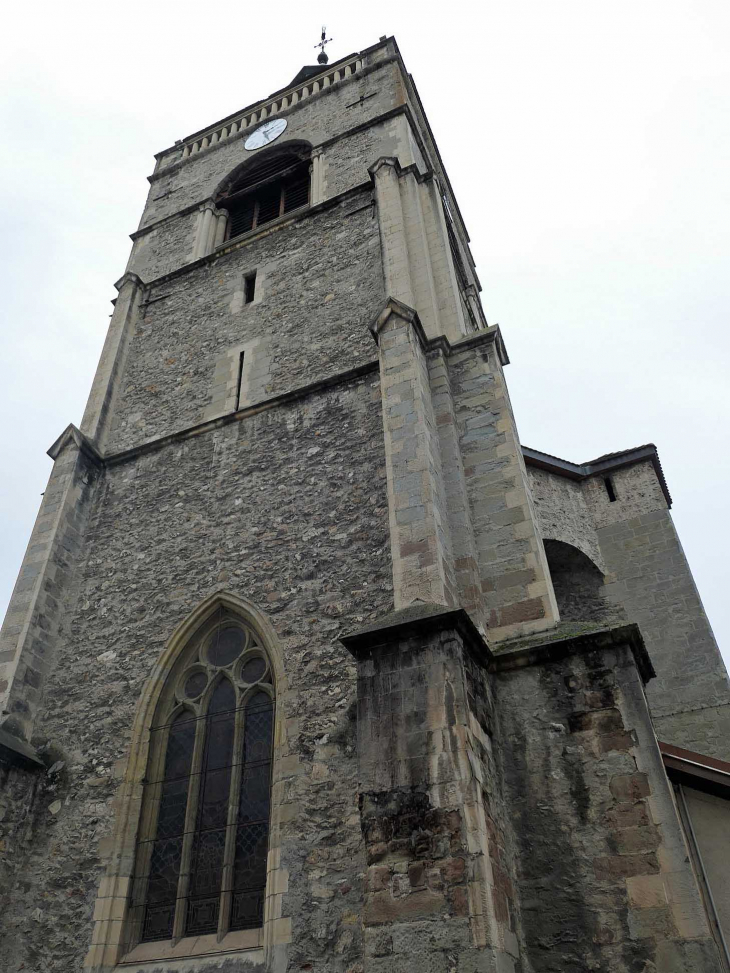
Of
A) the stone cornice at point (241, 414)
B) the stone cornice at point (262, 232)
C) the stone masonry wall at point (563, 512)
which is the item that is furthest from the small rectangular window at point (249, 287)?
the stone masonry wall at point (563, 512)

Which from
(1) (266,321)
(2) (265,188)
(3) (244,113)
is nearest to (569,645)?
(1) (266,321)

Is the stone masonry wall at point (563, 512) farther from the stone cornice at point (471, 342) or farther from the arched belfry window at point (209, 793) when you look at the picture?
the arched belfry window at point (209, 793)

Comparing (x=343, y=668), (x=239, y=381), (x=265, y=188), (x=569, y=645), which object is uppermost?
(x=265, y=188)

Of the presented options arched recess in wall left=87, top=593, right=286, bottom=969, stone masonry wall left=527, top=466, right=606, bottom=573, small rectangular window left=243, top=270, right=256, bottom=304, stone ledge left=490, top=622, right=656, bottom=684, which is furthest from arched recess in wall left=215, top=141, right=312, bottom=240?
stone ledge left=490, top=622, right=656, bottom=684

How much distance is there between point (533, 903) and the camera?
528 centimetres

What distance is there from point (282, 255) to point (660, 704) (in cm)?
885

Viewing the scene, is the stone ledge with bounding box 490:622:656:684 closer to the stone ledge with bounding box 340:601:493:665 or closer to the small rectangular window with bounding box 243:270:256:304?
the stone ledge with bounding box 340:601:493:665

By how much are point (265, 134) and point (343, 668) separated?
42.3 ft

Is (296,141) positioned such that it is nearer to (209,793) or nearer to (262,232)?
(262,232)

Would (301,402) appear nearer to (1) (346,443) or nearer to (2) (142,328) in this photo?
(1) (346,443)

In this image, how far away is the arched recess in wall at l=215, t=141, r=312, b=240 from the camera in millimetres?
13906

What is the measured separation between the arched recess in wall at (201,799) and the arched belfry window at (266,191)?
8592 mm

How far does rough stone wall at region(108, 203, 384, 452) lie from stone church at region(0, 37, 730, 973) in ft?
0.17

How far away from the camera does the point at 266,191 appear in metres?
14.6
